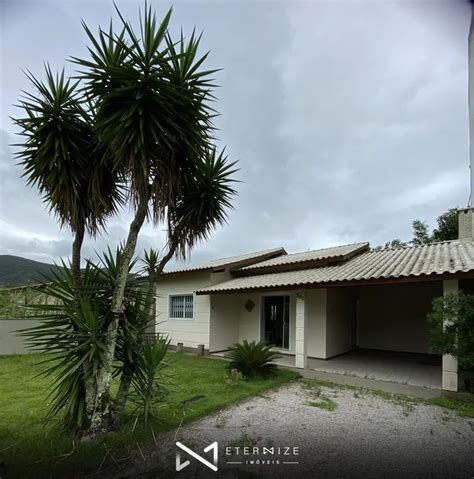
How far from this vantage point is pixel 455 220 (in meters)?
23.1

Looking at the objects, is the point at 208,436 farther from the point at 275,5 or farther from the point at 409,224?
the point at 409,224

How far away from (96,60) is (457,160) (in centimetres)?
1460

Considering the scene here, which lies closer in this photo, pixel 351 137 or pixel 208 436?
pixel 208 436

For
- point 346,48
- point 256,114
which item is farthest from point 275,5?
point 256,114

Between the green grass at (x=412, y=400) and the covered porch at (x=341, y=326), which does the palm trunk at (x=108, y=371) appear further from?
the covered porch at (x=341, y=326)

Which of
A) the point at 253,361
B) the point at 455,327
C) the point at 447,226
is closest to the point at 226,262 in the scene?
the point at 253,361

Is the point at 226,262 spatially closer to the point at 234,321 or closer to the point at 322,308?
the point at 234,321

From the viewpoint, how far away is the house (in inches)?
407

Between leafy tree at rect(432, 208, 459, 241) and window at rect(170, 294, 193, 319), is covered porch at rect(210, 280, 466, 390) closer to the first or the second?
window at rect(170, 294, 193, 319)

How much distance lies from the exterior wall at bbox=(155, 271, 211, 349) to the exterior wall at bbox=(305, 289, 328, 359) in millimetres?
4154

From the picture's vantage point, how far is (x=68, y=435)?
193 inches

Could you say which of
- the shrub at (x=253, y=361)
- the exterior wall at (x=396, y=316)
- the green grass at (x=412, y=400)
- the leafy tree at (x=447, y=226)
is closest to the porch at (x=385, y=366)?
the exterior wall at (x=396, y=316)

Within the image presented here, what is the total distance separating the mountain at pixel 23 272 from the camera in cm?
518

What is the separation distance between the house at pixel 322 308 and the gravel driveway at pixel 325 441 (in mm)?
3417
